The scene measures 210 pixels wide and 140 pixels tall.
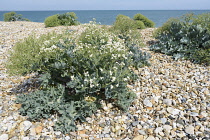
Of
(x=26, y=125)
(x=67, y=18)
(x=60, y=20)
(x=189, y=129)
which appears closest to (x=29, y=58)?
(x=26, y=125)

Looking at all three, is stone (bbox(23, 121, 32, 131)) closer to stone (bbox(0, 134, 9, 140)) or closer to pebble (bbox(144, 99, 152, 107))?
stone (bbox(0, 134, 9, 140))

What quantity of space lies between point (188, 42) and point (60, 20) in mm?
8062

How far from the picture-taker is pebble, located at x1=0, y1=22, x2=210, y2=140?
2.75 metres

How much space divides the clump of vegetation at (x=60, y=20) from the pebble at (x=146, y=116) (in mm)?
7436

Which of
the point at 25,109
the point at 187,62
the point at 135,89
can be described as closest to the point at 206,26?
the point at 187,62

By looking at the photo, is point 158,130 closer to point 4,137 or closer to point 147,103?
point 147,103

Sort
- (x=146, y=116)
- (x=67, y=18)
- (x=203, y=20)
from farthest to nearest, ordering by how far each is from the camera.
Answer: (x=67, y=18) < (x=203, y=20) < (x=146, y=116)

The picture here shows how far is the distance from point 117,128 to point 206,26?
173 inches

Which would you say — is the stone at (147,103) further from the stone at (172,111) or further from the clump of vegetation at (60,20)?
the clump of vegetation at (60,20)

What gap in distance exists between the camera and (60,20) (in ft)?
37.9

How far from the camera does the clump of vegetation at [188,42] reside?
5.05 meters

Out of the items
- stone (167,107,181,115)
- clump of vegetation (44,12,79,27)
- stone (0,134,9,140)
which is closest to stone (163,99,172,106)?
stone (167,107,181,115)

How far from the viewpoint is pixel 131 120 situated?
305 centimetres

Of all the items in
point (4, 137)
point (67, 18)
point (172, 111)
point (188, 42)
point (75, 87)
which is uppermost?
point (67, 18)
